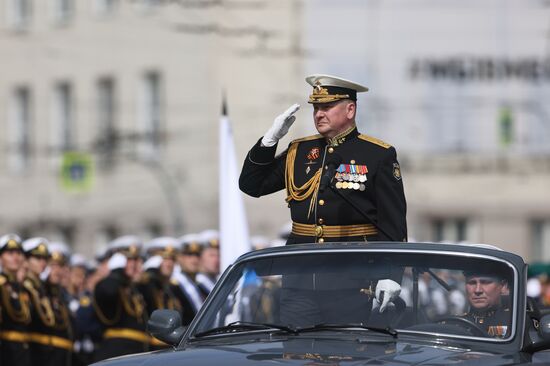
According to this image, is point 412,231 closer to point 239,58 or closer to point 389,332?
point 239,58

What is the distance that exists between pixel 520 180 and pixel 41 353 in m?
27.5

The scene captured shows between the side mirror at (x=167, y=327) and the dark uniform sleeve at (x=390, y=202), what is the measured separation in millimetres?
1338

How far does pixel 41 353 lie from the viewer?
52.0 feet

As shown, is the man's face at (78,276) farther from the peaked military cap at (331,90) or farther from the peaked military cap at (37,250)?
the peaked military cap at (331,90)

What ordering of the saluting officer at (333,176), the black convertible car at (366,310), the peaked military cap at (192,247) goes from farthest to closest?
the peaked military cap at (192,247)
the saluting officer at (333,176)
the black convertible car at (366,310)

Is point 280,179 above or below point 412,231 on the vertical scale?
above

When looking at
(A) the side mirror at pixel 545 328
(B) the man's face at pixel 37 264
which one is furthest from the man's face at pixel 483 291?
(B) the man's face at pixel 37 264

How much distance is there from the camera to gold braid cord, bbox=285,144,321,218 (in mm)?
9227

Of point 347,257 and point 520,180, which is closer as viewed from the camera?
point 347,257

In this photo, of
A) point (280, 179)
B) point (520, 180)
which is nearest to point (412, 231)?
point (520, 180)

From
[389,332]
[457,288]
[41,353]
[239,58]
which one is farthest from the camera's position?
[239,58]

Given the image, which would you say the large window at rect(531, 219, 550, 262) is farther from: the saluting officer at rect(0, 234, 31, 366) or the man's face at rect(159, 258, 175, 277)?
the saluting officer at rect(0, 234, 31, 366)

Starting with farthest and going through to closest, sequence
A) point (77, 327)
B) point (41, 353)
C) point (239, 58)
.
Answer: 1. point (239, 58)
2. point (77, 327)
3. point (41, 353)

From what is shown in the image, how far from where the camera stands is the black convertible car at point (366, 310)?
746cm
